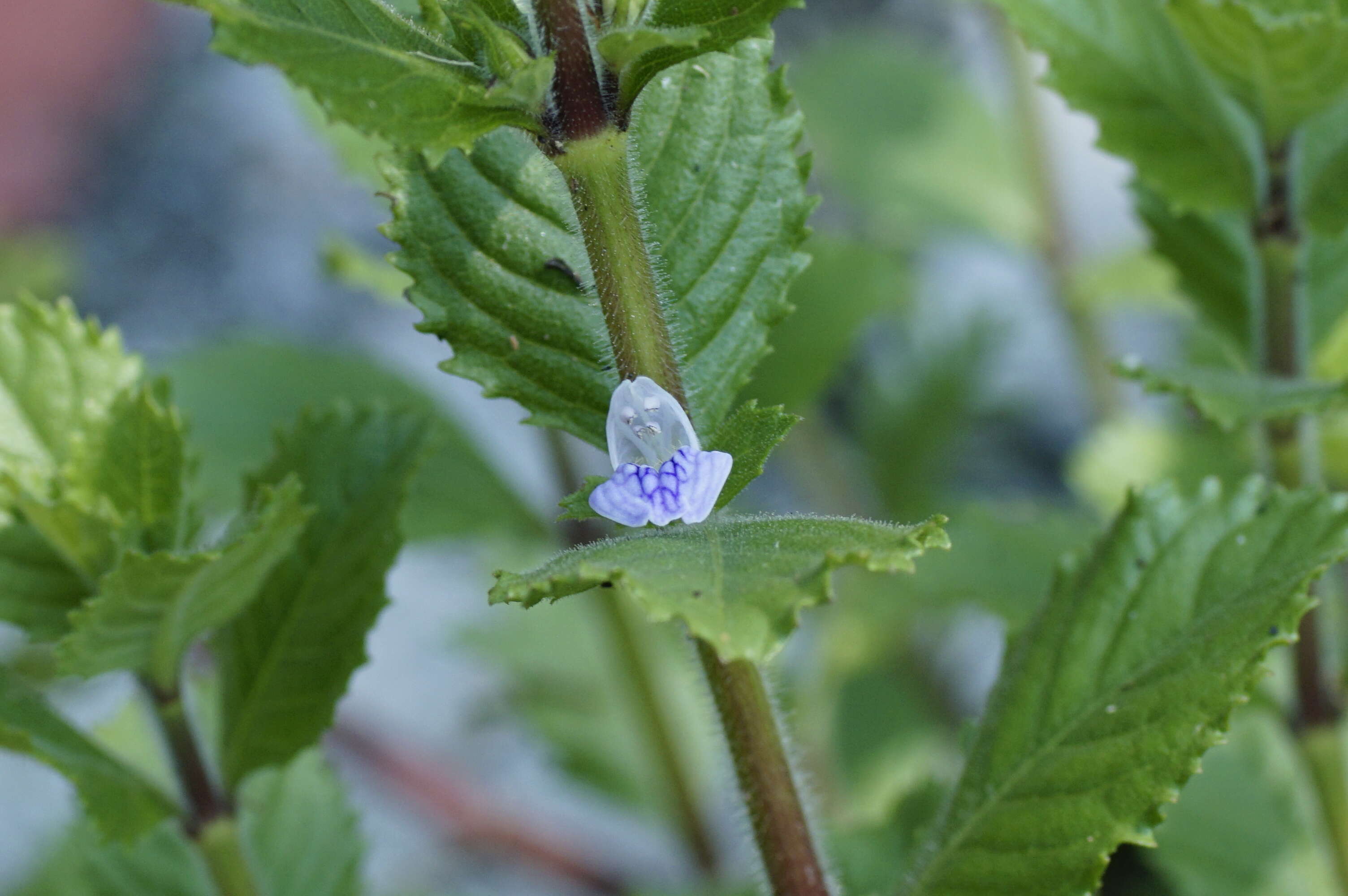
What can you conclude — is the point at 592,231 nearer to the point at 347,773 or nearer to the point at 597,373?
the point at 597,373

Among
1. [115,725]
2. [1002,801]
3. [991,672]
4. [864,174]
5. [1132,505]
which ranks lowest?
[991,672]

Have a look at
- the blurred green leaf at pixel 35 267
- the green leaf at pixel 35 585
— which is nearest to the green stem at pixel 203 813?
the green leaf at pixel 35 585

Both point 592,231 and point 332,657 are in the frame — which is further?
point 332,657

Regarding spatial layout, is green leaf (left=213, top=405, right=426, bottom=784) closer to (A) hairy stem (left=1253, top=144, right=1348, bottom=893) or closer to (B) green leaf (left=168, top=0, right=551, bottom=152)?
(B) green leaf (left=168, top=0, right=551, bottom=152)

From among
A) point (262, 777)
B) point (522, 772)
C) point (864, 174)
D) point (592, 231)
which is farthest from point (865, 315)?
point (522, 772)

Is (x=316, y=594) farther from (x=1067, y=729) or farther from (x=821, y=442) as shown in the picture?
(x=821, y=442)

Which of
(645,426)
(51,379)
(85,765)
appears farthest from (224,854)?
(645,426)

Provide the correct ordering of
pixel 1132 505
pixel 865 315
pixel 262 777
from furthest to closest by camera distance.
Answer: pixel 865 315, pixel 262 777, pixel 1132 505
